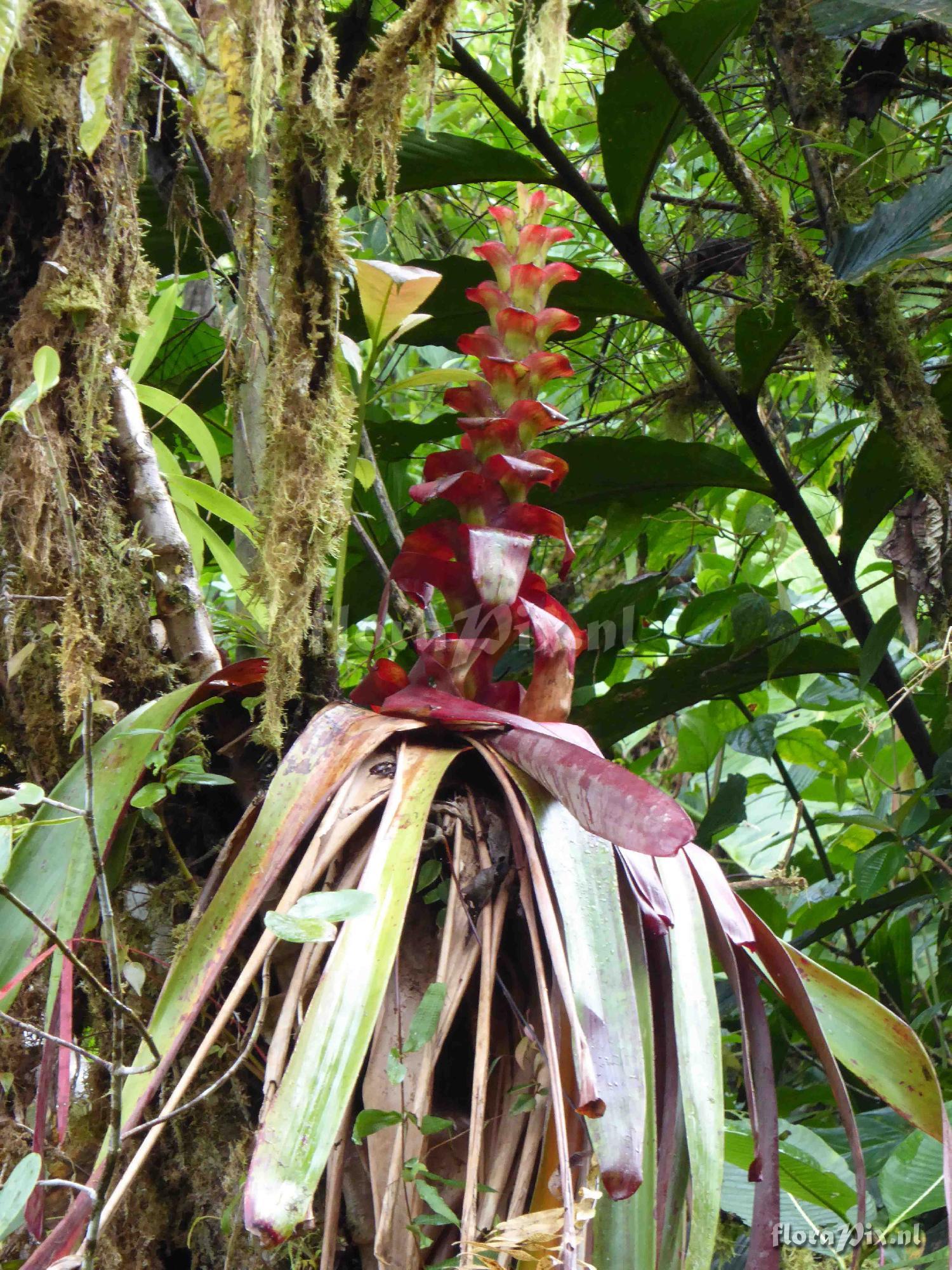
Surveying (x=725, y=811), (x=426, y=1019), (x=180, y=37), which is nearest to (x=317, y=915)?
(x=426, y=1019)

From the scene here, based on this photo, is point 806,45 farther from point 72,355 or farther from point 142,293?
point 72,355

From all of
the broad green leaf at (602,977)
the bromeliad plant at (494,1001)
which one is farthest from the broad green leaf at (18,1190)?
the broad green leaf at (602,977)

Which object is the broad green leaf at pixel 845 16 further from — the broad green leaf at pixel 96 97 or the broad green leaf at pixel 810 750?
the broad green leaf at pixel 810 750

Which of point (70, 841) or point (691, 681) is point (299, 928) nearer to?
point (70, 841)

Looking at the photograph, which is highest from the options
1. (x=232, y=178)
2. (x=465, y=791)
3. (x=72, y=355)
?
(x=232, y=178)

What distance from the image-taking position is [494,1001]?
73 centimetres

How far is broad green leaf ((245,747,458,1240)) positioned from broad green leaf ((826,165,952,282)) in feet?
3.05

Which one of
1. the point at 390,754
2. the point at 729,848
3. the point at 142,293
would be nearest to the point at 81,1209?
the point at 390,754

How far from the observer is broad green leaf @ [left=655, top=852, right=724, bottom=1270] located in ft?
1.85

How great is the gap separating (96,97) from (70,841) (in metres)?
0.56

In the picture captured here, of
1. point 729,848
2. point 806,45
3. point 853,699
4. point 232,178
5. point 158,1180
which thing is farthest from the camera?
point 729,848

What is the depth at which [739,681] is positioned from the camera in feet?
5.40

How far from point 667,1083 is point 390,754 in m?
0.29

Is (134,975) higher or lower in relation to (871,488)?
lower
